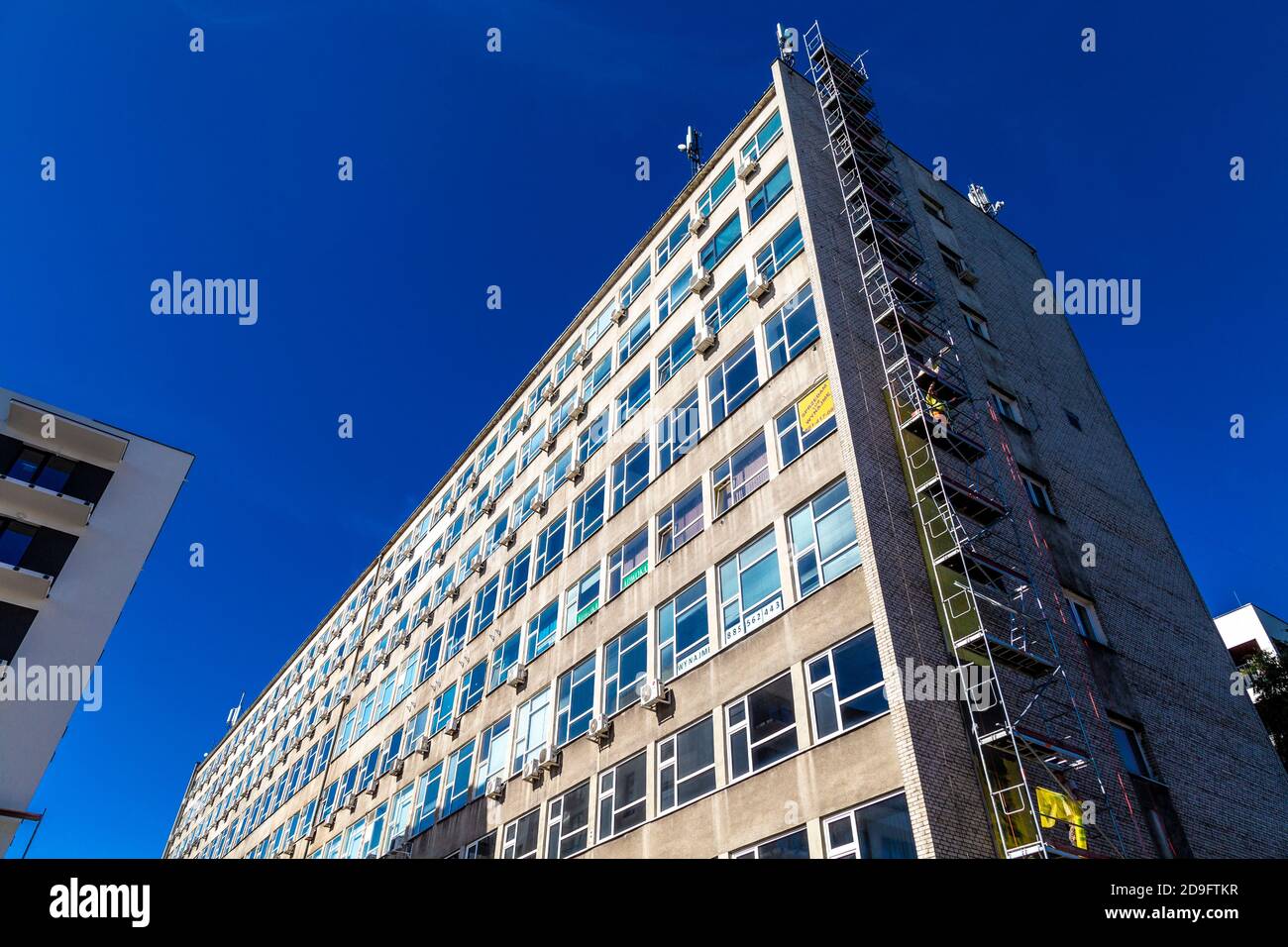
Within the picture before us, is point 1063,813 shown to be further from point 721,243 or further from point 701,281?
point 721,243

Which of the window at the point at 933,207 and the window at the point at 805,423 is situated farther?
the window at the point at 933,207

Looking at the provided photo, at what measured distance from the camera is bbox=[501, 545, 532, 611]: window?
31.3 meters

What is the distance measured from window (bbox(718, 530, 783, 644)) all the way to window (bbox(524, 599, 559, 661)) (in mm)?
8617

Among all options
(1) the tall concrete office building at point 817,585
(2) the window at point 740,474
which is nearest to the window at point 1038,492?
(1) the tall concrete office building at point 817,585

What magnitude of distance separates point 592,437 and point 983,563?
55.1 ft

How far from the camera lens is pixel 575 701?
24.8 m

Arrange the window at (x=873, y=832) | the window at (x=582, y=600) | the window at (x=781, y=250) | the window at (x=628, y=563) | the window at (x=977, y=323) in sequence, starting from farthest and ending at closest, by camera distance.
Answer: the window at (x=977, y=323)
the window at (x=582, y=600)
the window at (x=628, y=563)
the window at (x=781, y=250)
the window at (x=873, y=832)

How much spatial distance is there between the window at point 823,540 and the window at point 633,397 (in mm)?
10526

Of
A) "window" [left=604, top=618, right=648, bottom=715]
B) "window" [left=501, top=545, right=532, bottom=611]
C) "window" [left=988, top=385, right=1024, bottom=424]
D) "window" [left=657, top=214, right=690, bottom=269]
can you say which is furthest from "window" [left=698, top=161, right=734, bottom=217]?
"window" [left=604, top=618, right=648, bottom=715]

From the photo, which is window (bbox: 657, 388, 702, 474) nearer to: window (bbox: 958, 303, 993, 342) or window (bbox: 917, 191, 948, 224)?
window (bbox: 958, 303, 993, 342)

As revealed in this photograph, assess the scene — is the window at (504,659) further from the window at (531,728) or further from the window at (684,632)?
the window at (684,632)

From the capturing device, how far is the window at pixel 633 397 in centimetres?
2917
